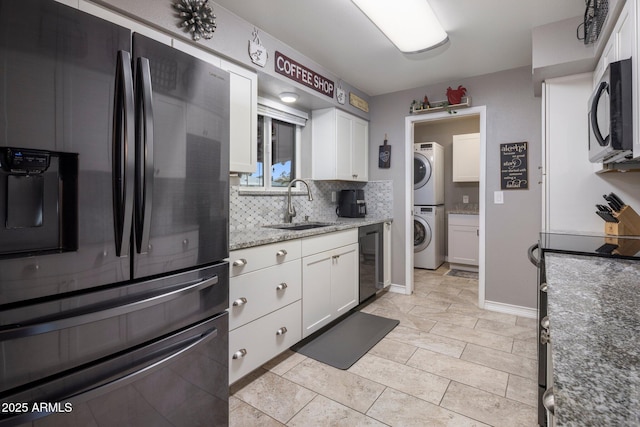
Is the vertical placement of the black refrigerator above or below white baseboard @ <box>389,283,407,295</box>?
above

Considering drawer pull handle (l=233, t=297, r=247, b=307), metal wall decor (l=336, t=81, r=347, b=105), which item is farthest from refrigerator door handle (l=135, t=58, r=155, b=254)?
metal wall decor (l=336, t=81, r=347, b=105)

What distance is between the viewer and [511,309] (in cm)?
314

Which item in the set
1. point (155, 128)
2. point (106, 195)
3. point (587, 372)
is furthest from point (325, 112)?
point (587, 372)

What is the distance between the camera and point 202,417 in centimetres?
136

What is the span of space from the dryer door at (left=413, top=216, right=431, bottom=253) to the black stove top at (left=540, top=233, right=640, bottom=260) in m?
2.92

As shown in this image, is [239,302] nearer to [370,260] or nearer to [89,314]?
[89,314]

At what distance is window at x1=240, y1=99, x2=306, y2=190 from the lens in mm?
2938

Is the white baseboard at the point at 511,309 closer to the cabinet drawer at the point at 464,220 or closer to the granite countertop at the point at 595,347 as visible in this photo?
the cabinet drawer at the point at 464,220

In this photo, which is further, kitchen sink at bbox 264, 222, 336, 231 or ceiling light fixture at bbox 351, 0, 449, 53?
kitchen sink at bbox 264, 222, 336, 231

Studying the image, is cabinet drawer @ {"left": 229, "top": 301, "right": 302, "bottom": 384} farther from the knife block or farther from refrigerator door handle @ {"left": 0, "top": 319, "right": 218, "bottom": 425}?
the knife block

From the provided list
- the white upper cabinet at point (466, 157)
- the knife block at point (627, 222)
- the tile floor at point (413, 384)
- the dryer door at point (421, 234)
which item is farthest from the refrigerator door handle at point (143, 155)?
the white upper cabinet at point (466, 157)

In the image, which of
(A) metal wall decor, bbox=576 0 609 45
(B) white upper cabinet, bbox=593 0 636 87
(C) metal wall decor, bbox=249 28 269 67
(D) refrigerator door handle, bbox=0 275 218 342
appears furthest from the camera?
(C) metal wall decor, bbox=249 28 269 67

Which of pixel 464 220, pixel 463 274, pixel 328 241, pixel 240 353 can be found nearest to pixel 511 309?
pixel 463 274

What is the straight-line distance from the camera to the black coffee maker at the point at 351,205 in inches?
146
